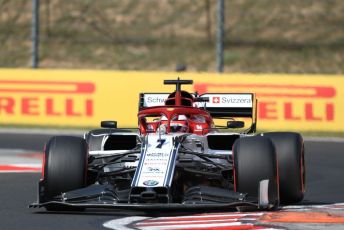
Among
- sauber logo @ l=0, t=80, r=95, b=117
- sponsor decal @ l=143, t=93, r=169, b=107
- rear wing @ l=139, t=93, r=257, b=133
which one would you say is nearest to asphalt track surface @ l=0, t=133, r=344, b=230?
rear wing @ l=139, t=93, r=257, b=133

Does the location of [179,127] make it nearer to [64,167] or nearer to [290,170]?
[290,170]

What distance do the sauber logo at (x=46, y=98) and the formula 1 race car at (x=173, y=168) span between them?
11.2 meters

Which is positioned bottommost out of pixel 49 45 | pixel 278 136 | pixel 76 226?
pixel 76 226

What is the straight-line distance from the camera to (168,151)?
11336 millimetres

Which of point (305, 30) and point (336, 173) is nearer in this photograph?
point (336, 173)

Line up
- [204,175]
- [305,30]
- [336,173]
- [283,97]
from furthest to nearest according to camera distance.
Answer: [305,30], [283,97], [336,173], [204,175]

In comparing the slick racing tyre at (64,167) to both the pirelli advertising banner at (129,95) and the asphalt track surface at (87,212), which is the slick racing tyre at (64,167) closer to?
the asphalt track surface at (87,212)

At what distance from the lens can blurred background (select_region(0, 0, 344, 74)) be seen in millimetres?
31297

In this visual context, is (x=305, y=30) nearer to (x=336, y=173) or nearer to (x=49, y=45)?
(x=49, y=45)

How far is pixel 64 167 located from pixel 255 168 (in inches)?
74.4

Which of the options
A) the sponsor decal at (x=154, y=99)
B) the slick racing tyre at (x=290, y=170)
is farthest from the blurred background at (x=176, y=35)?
the slick racing tyre at (x=290, y=170)

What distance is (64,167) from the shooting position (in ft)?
36.9

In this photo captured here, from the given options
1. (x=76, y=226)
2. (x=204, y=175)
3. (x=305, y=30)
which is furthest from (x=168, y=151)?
(x=305, y=30)

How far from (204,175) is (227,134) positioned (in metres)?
0.69
